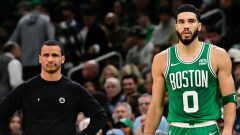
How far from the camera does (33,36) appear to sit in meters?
16.0

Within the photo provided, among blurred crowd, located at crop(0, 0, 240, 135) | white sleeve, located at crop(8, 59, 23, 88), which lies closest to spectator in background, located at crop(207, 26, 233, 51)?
blurred crowd, located at crop(0, 0, 240, 135)

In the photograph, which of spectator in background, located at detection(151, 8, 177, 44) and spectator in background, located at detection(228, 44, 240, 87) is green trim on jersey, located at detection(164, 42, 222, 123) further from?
spectator in background, located at detection(151, 8, 177, 44)

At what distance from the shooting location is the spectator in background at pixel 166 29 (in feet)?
53.8

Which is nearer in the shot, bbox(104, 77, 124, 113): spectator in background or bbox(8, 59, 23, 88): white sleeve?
bbox(8, 59, 23, 88): white sleeve

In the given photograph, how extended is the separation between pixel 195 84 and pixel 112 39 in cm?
969

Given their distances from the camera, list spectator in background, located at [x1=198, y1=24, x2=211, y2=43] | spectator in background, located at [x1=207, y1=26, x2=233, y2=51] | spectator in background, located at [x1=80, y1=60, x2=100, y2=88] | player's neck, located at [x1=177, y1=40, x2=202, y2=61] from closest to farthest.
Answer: player's neck, located at [x1=177, y1=40, x2=202, y2=61] → spectator in background, located at [x1=207, y1=26, x2=233, y2=51] → spectator in background, located at [x1=198, y1=24, x2=211, y2=43] → spectator in background, located at [x1=80, y1=60, x2=100, y2=88]

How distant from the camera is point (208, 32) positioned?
1602cm

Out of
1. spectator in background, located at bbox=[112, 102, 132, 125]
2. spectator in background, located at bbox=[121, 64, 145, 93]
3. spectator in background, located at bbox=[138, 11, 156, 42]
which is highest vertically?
spectator in background, located at bbox=[138, 11, 156, 42]

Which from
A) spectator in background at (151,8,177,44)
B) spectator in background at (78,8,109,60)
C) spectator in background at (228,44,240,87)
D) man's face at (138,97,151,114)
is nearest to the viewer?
man's face at (138,97,151,114)

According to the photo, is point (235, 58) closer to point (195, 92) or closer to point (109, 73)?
point (109, 73)

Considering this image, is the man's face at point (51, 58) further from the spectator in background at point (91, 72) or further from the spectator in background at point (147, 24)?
the spectator in background at point (147, 24)

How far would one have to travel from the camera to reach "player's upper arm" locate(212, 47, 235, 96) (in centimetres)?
820

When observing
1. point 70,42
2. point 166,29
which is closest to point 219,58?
point 166,29

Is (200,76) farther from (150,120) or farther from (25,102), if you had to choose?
(25,102)
